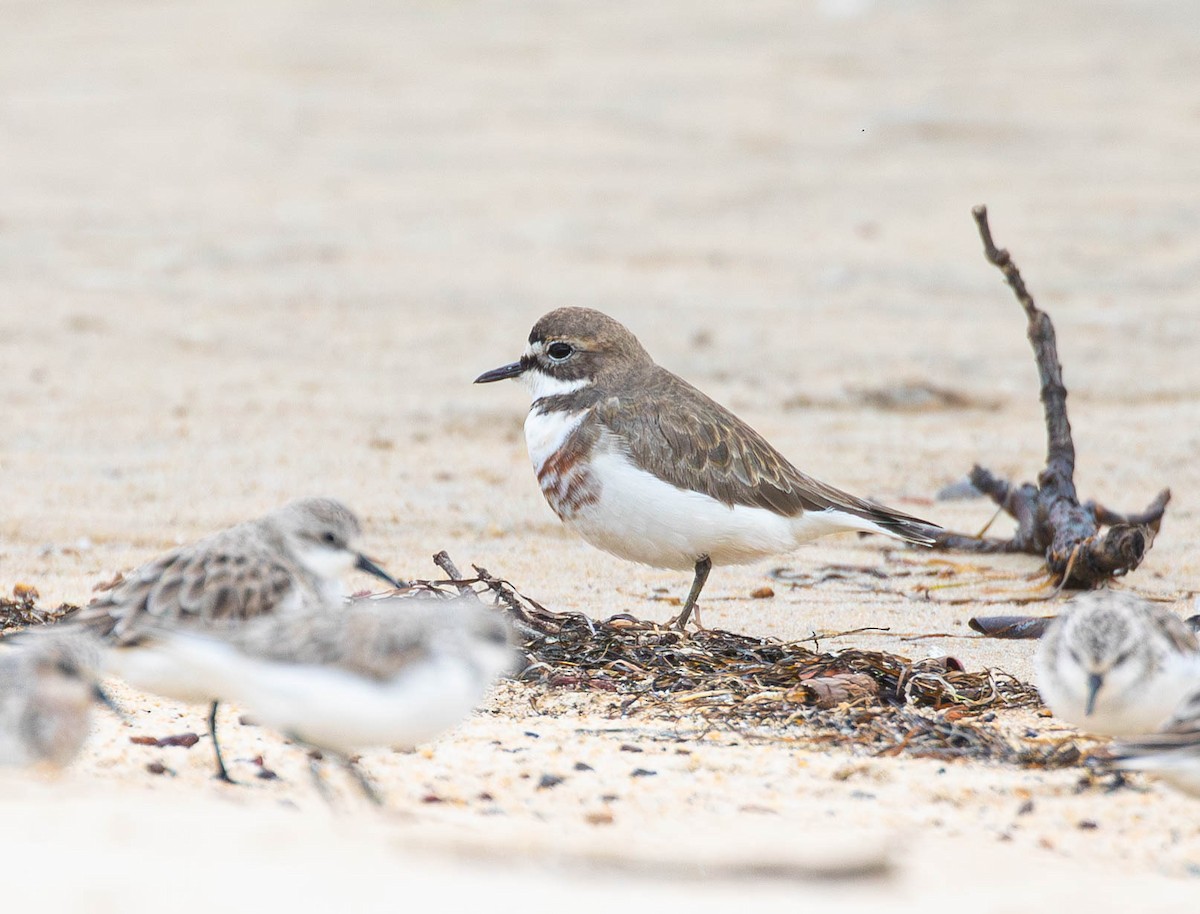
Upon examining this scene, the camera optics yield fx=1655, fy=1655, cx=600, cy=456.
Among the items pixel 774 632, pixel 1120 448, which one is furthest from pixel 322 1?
pixel 774 632

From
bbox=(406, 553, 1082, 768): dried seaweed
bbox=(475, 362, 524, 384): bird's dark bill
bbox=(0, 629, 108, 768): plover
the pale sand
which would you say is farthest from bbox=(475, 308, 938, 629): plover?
bbox=(0, 629, 108, 768): plover

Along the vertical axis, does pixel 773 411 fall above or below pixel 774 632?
above

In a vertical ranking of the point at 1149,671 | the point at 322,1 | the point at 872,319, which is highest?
the point at 322,1

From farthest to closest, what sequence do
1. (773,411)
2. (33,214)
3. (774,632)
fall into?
(33,214) < (773,411) < (774,632)

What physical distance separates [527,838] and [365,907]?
0.71 metres

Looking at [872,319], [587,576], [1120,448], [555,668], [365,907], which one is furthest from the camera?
[872,319]

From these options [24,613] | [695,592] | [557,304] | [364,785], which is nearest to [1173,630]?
[695,592]

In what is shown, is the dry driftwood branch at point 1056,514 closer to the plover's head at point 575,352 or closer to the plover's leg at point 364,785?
the plover's head at point 575,352

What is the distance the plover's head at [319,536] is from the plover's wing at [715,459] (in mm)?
1842

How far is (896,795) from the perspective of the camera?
414 centimetres

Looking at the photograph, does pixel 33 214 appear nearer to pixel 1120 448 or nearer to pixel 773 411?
pixel 773 411

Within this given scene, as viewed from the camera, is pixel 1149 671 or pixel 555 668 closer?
pixel 1149 671

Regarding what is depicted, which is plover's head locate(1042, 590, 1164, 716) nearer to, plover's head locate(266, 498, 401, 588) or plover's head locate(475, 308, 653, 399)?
plover's head locate(266, 498, 401, 588)

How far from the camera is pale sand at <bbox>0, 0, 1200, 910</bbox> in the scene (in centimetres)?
358
